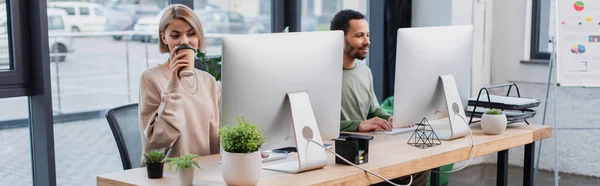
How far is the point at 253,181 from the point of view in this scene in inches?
80.4

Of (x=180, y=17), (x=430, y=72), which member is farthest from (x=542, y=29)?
(x=180, y=17)

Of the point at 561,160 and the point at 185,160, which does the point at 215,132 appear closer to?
the point at 185,160

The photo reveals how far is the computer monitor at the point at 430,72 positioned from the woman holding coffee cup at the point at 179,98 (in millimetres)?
685

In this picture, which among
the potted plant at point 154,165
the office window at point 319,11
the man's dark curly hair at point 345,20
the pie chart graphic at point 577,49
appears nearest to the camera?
the potted plant at point 154,165

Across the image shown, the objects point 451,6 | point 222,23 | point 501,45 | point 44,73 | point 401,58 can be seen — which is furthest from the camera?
point 501,45

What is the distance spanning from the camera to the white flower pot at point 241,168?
2012 millimetres

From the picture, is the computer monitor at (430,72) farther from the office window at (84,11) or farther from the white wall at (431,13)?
the white wall at (431,13)

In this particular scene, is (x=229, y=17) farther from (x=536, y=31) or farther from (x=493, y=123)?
(x=536, y=31)

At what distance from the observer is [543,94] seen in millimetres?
5074

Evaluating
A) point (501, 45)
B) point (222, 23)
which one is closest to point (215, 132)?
point (222, 23)

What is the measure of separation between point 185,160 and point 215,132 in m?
0.69

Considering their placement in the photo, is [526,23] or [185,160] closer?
[185,160]

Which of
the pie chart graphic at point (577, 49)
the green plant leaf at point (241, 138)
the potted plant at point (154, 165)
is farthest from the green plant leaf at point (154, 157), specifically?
the pie chart graphic at point (577, 49)

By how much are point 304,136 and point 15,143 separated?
162 centimetres
